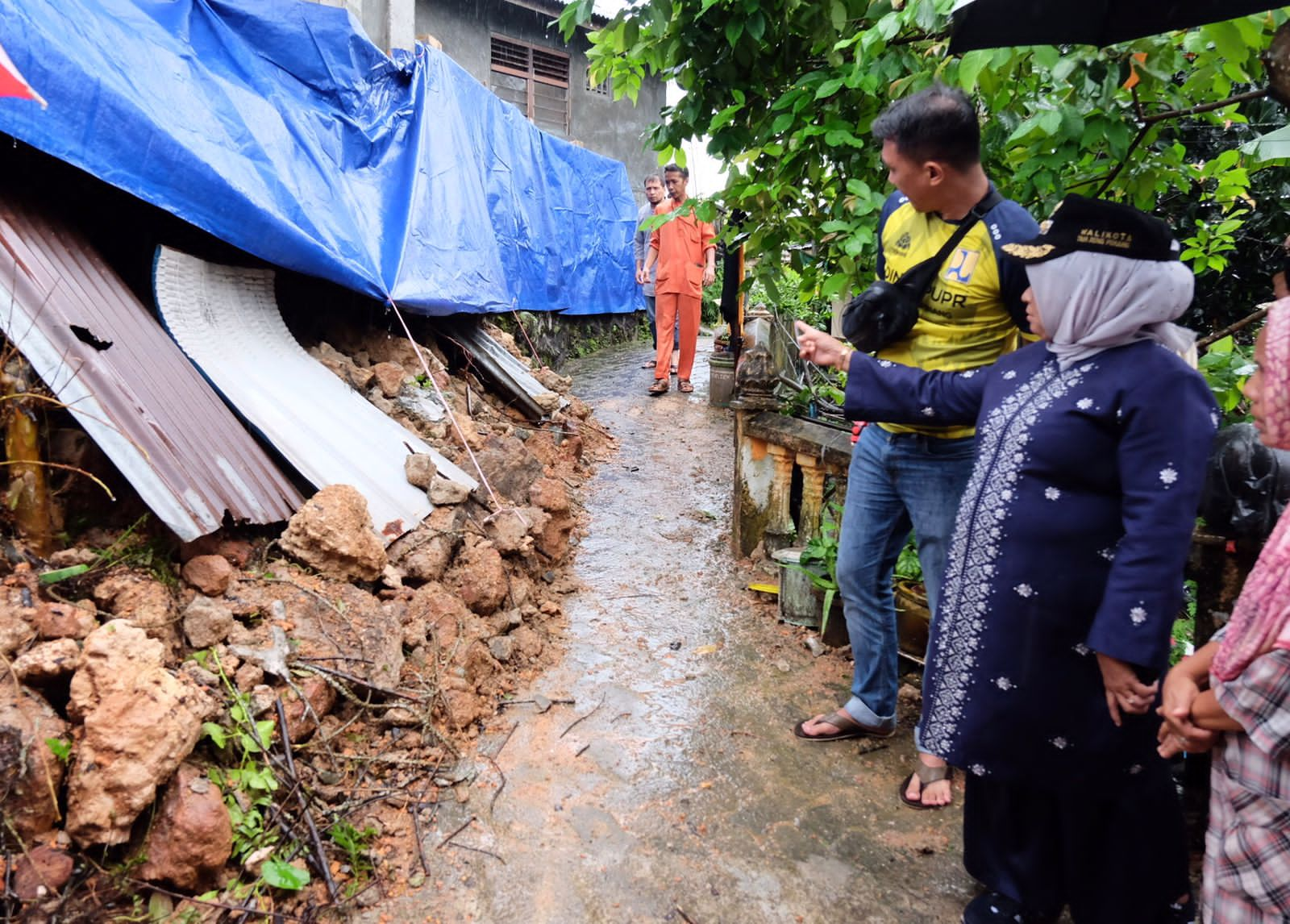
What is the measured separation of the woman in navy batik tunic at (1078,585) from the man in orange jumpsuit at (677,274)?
5.95 meters

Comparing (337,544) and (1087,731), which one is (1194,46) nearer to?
(1087,731)

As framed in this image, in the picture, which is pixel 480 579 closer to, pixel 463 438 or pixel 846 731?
pixel 463 438

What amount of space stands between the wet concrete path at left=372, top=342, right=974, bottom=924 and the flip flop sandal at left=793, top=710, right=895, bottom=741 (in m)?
0.03

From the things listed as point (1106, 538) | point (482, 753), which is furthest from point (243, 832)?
point (1106, 538)

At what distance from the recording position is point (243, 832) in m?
2.14

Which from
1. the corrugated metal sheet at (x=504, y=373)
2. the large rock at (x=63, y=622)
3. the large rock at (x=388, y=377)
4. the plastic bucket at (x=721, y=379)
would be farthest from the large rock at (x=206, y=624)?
the plastic bucket at (x=721, y=379)

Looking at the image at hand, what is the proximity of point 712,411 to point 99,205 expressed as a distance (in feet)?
16.6

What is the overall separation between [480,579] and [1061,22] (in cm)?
275

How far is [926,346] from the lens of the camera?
2.29m

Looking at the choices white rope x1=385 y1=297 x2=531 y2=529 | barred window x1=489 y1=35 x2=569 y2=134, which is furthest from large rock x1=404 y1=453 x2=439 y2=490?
barred window x1=489 y1=35 x2=569 y2=134

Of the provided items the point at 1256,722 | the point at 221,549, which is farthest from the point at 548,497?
the point at 1256,722

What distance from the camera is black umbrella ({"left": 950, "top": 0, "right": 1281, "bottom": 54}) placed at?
182cm

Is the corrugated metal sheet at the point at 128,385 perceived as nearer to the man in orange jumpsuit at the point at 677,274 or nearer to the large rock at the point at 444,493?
the large rock at the point at 444,493

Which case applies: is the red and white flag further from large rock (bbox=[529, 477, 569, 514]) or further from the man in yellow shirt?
the man in yellow shirt
